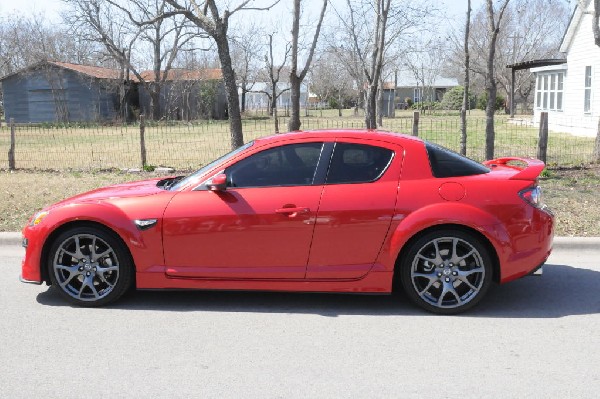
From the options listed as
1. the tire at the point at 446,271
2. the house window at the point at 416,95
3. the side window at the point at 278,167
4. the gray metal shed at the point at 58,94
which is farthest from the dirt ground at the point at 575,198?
the house window at the point at 416,95

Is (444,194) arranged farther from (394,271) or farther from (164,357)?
(164,357)

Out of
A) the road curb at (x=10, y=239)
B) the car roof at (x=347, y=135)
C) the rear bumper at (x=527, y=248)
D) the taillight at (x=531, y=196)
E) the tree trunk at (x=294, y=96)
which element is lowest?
the road curb at (x=10, y=239)

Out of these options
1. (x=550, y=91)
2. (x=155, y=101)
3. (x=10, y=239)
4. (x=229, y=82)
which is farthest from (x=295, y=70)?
(x=155, y=101)

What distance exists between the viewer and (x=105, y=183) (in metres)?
A: 11.5

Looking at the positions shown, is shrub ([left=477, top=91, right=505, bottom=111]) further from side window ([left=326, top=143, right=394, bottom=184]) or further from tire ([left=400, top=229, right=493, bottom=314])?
tire ([left=400, top=229, right=493, bottom=314])

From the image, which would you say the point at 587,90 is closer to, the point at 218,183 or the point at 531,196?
the point at 531,196

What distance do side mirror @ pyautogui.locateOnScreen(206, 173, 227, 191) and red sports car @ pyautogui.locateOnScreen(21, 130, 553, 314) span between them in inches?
0.7

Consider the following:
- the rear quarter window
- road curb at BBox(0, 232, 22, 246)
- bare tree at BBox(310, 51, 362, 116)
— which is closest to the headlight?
road curb at BBox(0, 232, 22, 246)

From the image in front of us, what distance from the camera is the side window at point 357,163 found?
16.3 feet

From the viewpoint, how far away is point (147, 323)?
15.7 feet

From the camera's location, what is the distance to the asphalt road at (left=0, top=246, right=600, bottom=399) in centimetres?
367

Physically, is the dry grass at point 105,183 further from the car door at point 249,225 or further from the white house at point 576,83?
the white house at point 576,83

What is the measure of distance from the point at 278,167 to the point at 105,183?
730cm

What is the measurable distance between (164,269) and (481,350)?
2.53 m
